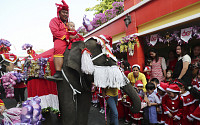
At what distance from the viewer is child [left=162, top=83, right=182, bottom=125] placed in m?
3.03

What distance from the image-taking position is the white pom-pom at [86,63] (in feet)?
7.14

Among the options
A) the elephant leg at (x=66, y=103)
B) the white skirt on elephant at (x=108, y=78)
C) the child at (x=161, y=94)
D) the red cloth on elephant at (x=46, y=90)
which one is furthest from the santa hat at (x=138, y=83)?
the red cloth on elephant at (x=46, y=90)

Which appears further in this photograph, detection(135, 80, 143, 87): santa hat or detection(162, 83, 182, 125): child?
detection(135, 80, 143, 87): santa hat

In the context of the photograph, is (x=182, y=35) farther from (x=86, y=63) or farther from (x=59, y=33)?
(x=59, y=33)

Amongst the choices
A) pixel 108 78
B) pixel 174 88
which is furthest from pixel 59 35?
pixel 174 88

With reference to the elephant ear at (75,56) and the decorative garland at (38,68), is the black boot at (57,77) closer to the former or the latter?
the elephant ear at (75,56)

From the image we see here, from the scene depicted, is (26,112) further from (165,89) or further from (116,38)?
(116,38)

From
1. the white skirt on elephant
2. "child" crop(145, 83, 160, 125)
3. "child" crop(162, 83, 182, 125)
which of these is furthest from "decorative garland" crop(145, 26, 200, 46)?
the white skirt on elephant

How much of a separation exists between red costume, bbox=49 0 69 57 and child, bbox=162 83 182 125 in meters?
2.62

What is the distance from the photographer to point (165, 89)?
334 cm

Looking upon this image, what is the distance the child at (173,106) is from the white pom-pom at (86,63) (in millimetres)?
2070

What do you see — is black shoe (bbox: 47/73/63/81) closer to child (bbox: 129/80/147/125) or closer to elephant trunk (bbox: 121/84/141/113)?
elephant trunk (bbox: 121/84/141/113)

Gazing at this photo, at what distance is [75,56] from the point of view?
236 cm

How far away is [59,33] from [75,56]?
2.02 feet
